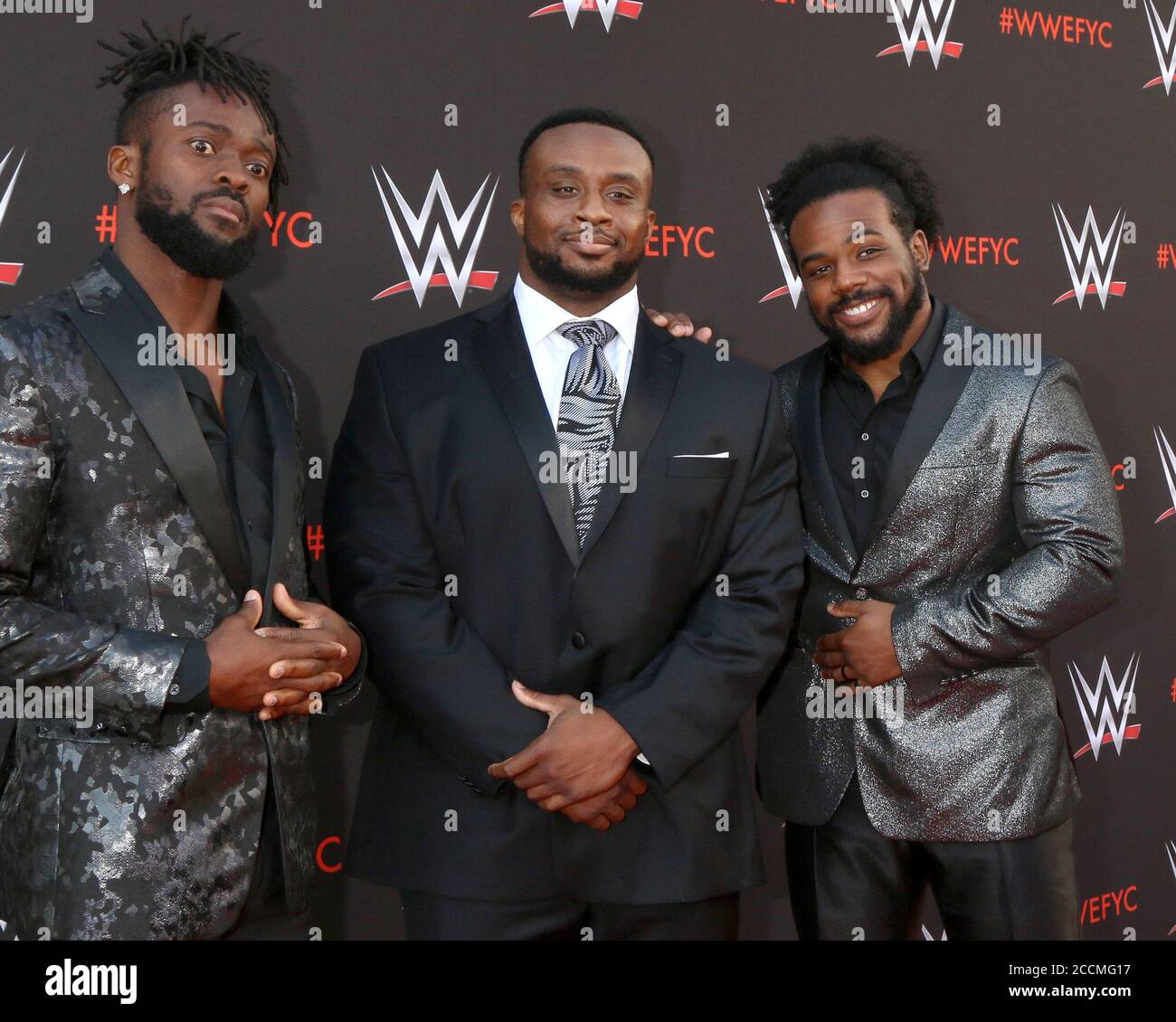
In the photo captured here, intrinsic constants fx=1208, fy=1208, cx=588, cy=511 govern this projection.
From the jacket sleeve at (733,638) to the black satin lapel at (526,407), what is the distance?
0.94 ft

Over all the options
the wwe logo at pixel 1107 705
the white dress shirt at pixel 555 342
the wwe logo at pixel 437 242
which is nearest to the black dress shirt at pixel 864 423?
the white dress shirt at pixel 555 342

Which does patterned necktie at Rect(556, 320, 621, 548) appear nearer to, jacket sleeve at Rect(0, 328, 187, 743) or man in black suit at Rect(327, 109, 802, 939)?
man in black suit at Rect(327, 109, 802, 939)

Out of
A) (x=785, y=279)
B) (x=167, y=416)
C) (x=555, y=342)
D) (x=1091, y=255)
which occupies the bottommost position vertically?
(x=167, y=416)

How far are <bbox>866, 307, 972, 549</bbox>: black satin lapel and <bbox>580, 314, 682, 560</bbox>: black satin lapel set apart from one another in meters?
0.54

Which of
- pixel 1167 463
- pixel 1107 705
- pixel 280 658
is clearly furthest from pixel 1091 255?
pixel 280 658

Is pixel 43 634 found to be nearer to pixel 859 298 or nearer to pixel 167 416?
pixel 167 416

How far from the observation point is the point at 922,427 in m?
2.68

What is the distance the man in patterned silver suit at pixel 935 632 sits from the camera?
8.45 ft

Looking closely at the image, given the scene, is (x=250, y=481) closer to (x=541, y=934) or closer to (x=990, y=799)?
(x=541, y=934)

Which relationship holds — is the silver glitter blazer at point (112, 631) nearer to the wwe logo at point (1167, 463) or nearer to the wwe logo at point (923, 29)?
the wwe logo at point (923, 29)

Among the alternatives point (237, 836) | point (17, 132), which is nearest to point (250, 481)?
point (237, 836)

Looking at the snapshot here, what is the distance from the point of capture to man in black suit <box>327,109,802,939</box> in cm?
231

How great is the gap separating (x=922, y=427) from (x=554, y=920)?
1.31m

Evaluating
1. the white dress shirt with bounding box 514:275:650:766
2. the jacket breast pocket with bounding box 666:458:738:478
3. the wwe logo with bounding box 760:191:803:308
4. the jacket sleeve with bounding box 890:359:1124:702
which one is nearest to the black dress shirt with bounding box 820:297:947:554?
the jacket sleeve with bounding box 890:359:1124:702
